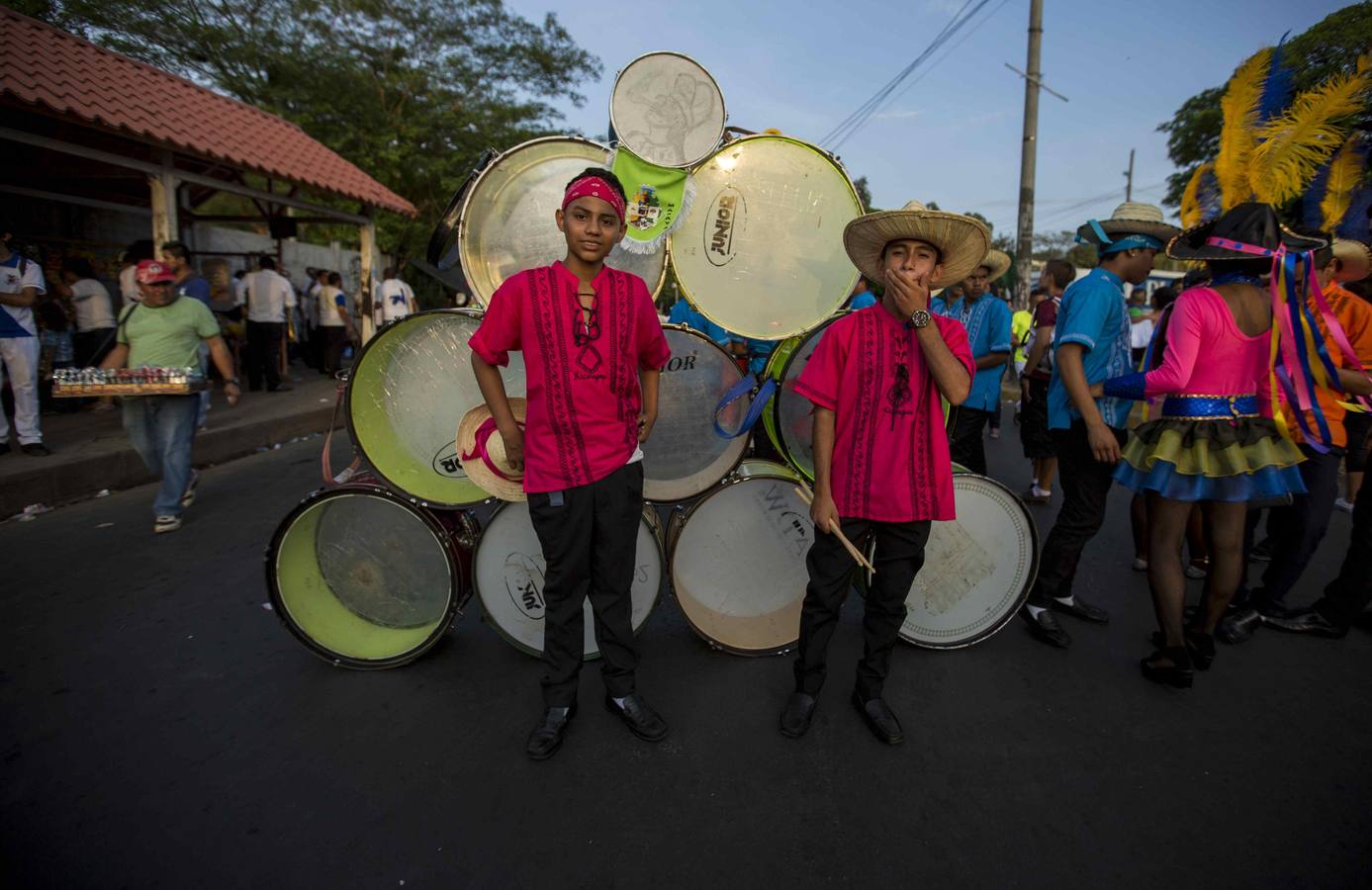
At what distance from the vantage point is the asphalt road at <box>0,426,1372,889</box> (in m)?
1.96

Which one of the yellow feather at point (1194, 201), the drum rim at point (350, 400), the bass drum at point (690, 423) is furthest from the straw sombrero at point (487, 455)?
the yellow feather at point (1194, 201)

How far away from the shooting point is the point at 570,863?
1.94 metres

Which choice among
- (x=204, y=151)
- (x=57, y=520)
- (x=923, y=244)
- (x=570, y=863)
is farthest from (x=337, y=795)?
(x=204, y=151)

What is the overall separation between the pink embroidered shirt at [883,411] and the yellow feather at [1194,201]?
211 centimetres

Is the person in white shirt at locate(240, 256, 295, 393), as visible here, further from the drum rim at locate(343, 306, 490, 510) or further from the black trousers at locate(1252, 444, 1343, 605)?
the black trousers at locate(1252, 444, 1343, 605)

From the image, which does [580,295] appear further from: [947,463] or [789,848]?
[789,848]

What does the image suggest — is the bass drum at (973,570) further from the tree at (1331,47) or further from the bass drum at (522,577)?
the tree at (1331,47)

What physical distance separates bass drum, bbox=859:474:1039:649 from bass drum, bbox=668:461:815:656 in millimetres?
390

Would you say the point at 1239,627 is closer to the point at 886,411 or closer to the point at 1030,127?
the point at 886,411

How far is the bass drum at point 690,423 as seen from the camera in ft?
9.87

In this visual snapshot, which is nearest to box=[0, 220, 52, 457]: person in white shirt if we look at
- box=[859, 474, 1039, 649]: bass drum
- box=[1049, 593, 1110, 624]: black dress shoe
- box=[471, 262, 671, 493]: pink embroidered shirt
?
box=[471, 262, 671, 493]: pink embroidered shirt

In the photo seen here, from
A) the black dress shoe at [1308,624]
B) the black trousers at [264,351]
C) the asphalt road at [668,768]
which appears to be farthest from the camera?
the black trousers at [264,351]

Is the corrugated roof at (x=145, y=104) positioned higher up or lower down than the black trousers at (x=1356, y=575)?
higher up

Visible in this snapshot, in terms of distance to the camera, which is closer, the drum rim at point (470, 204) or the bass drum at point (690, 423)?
the drum rim at point (470, 204)
